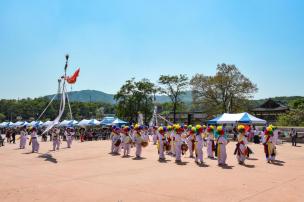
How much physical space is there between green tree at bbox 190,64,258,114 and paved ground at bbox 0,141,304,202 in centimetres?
3173

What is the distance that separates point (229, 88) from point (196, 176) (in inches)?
1423

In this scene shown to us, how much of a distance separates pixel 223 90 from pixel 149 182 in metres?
37.7

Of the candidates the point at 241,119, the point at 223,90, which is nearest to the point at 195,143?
the point at 241,119

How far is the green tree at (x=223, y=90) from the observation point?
4475 cm

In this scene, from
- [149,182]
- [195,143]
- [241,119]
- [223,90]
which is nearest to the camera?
[149,182]

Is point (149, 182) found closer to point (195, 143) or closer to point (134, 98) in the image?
point (195, 143)

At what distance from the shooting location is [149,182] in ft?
32.0

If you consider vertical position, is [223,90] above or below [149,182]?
above

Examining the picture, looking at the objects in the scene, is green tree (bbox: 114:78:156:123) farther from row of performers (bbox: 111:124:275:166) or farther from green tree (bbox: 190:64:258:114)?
row of performers (bbox: 111:124:275:166)

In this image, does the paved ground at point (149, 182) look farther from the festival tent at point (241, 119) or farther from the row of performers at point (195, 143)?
the festival tent at point (241, 119)

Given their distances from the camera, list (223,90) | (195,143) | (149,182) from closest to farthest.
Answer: (149,182)
(195,143)
(223,90)

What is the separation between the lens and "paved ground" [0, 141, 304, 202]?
7.95 meters

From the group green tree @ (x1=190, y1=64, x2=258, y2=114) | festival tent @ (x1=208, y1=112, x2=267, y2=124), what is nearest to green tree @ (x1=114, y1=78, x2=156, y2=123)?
green tree @ (x1=190, y1=64, x2=258, y2=114)

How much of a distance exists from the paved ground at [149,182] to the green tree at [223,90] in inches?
1249
